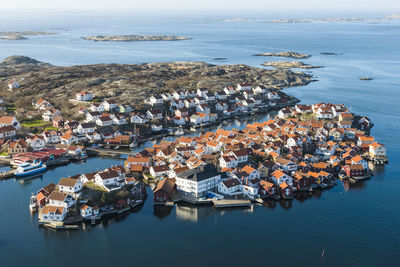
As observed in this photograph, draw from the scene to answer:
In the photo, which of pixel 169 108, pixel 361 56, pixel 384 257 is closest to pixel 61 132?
pixel 169 108

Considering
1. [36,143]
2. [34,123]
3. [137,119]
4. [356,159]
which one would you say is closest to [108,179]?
[36,143]

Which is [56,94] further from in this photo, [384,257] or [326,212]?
[384,257]

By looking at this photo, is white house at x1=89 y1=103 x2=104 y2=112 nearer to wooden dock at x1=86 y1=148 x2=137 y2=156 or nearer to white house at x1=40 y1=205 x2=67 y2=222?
wooden dock at x1=86 y1=148 x2=137 y2=156

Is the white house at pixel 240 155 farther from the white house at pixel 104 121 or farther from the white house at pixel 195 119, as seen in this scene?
the white house at pixel 104 121

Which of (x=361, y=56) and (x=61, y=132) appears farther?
(x=361, y=56)

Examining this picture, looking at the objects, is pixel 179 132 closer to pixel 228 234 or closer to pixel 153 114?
pixel 153 114

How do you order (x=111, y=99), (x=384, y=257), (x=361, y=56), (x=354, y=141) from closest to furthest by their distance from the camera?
(x=384, y=257) < (x=354, y=141) < (x=111, y=99) < (x=361, y=56)

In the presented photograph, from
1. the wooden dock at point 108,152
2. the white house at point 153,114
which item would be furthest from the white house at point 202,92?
the wooden dock at point 108,152

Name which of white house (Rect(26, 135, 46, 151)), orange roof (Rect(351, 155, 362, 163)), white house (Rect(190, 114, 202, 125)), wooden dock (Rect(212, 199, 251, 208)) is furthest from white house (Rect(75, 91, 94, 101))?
orange roof (Rect(351, 155, 362, 163))
